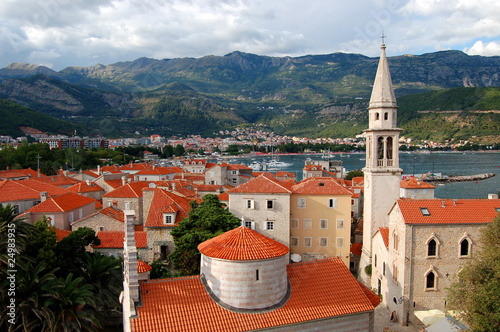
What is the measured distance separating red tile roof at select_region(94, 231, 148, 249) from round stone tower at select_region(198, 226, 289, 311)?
13.8m

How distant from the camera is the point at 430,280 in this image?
2061cm

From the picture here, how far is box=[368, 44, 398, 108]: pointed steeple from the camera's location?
26422 millimetres

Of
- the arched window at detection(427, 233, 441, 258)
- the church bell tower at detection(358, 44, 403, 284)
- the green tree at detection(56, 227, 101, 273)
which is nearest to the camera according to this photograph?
the green tree at detection(56, 227, 101, 273)

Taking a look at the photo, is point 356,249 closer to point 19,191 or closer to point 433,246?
point 433,246

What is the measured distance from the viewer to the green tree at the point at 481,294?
13.7 m

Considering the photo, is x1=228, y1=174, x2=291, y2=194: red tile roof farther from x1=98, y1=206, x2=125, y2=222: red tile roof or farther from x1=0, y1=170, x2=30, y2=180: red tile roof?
x1=0, y1=170, x2=30, y2=180: red tile roof

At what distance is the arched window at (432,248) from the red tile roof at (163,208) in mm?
15808

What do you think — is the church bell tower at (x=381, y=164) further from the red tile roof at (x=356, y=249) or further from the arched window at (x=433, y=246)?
the arched window at (x=433, y=246)

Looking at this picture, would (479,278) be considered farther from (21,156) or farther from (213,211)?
(21,156)

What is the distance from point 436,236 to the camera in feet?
66.4

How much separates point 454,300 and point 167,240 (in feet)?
57.6

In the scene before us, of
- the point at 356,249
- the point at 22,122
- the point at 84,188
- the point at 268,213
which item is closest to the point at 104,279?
the point at 268,213

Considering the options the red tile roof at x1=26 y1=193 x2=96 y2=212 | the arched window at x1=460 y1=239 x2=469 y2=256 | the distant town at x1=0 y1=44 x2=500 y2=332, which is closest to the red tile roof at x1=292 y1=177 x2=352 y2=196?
the distant town at x1=0 y1=44 x2=500 y2=332

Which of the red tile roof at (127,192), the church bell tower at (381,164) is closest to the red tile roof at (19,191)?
the red tile roof at (127,192)
